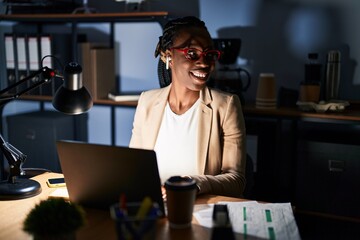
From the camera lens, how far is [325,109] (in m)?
2.30

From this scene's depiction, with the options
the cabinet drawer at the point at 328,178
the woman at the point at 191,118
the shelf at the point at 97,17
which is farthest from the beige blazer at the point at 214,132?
the shelf at the point at 97,17

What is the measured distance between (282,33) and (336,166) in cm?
84

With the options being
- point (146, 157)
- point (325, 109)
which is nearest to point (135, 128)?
point (146, 157)

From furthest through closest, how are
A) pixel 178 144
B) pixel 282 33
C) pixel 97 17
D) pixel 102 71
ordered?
pixel 102 71 → pixel 97 17 → pixel 282 33 → pixel 178 144

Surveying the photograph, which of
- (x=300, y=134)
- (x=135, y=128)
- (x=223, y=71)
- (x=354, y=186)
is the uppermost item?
(x=223, y=71)

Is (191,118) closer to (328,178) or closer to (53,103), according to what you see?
(53,103)

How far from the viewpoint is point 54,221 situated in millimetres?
940

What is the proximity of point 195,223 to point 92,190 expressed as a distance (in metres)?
0.30

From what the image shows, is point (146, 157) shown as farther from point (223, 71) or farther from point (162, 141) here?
point (223, 71)

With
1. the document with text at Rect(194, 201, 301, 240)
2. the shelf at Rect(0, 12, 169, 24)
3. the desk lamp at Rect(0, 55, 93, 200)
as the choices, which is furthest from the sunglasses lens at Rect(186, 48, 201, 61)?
the shelf at Rect(0, 12, 169, 24)

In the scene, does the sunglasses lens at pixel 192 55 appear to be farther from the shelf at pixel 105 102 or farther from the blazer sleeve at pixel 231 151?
the shelf at pixel 105 102

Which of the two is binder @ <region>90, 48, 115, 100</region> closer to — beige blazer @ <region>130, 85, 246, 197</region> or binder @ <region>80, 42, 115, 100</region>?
binder @ <region>80, 42, 115, 100</region>

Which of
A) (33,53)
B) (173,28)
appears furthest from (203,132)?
(33,53)

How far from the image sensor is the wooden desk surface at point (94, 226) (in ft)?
3.70
